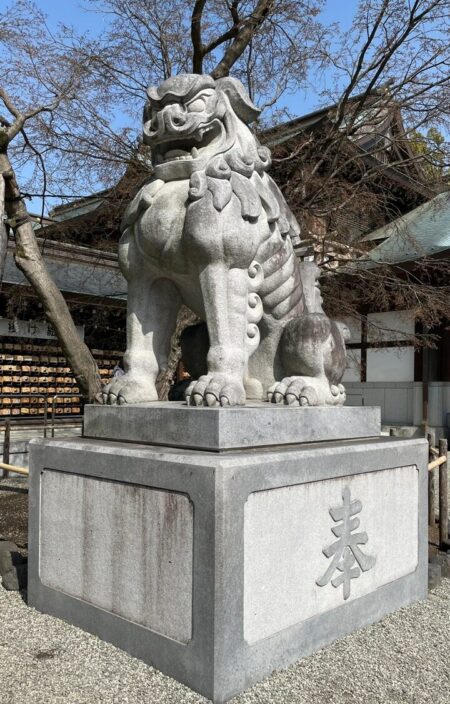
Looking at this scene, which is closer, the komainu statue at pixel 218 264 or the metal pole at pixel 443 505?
the komainu statue at pixel 218 264

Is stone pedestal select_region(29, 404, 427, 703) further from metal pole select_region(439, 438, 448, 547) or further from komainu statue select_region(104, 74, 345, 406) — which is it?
metal pole select_region(439, 438, 448, 547)

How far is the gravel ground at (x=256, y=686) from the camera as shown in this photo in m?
2.11

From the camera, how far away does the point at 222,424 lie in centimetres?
227

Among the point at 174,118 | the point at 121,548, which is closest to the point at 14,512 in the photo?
the point at 121,548

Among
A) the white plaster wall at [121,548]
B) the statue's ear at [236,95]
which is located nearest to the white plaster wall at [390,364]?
the statue's ear at [236,95]

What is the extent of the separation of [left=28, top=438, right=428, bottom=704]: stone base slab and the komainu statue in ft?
1.26

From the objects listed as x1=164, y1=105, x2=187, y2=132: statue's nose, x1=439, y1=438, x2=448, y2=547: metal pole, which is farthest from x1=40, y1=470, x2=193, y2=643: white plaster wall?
x1=439, y1=438, x2=448, y2=547: metal pole

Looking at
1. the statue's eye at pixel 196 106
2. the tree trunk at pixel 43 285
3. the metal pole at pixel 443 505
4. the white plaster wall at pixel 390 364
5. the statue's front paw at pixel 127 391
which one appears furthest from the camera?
the white plaster wall at pixel 390 364

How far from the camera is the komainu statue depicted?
2.63 m

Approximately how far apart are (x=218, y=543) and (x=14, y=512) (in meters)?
4.55

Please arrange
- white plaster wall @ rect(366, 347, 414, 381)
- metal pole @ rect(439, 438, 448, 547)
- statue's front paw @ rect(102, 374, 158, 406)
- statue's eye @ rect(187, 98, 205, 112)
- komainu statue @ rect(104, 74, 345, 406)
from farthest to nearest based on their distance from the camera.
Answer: white plaster wall @ rect(366, 347, 414, 381)
metal pole @ rect(439, 438, 448, 547)
statue's front paw @ rect(102, 374, 158, 406)
statue's eye @ rect(187, 98, 205, 112)
komainu statue @ rect(104, 74, 345, 406)

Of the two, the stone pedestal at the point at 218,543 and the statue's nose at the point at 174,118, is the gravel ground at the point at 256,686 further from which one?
the statue's nose at the point at 174,118

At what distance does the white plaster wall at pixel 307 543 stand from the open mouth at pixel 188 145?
164 centimetres

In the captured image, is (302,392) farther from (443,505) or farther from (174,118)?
(443,505)
